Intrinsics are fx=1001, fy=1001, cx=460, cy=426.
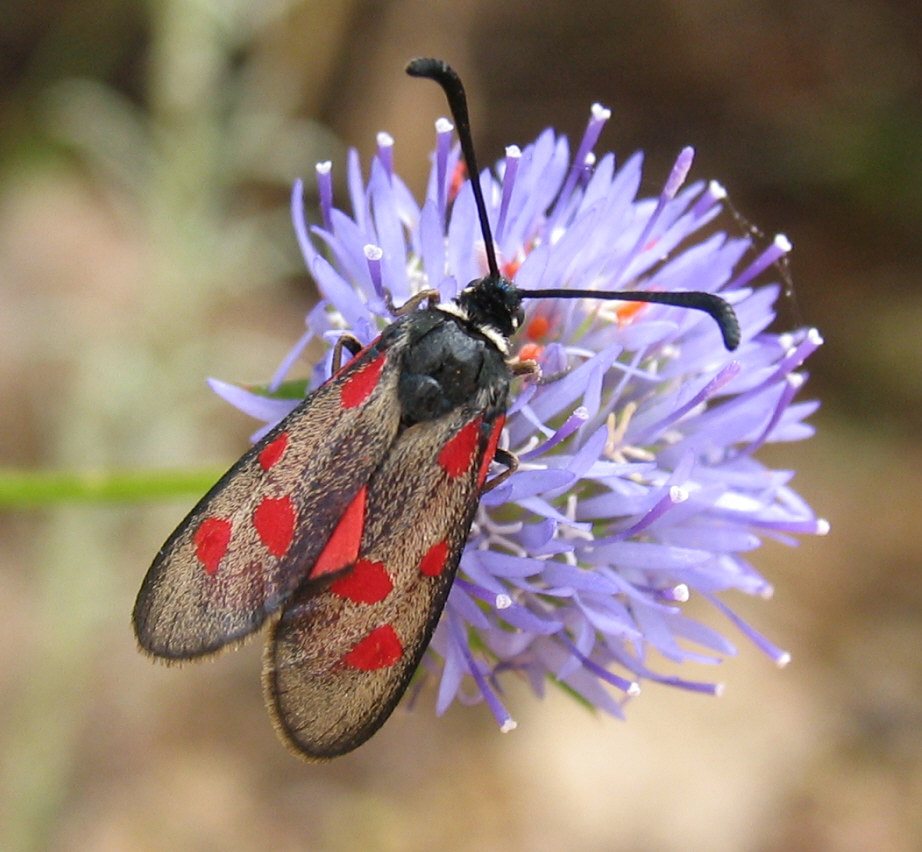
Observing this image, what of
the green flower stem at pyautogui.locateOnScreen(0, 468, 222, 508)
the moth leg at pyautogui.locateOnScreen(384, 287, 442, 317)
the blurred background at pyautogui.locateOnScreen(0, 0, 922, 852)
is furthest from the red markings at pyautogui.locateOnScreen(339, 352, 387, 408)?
the blurred background at pyautogui.locateOnScreen(0, 0, 922, 852)

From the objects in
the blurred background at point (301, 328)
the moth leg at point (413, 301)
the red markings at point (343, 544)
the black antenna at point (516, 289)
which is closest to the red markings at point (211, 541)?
the red markings at point (343, 544)

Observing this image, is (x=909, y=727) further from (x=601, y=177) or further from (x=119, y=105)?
(x=119, y=105)

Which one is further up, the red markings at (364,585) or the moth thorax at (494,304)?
the moth thorax at (494,304)

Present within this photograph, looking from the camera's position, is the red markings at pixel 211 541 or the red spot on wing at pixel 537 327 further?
the red spot on wing at pixel 537 327

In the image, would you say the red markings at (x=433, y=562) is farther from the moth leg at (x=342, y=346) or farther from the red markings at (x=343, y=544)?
the moth leg at (x=342, y=346)

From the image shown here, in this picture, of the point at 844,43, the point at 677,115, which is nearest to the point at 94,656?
the point at 677,115

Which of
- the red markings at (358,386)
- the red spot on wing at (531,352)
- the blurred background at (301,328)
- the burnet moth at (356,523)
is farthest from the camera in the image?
the blurred background at (301,328)

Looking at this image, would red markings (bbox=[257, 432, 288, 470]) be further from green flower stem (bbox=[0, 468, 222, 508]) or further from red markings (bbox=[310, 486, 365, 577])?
green flower stem (bbox=[0, 468, 222, 508])
